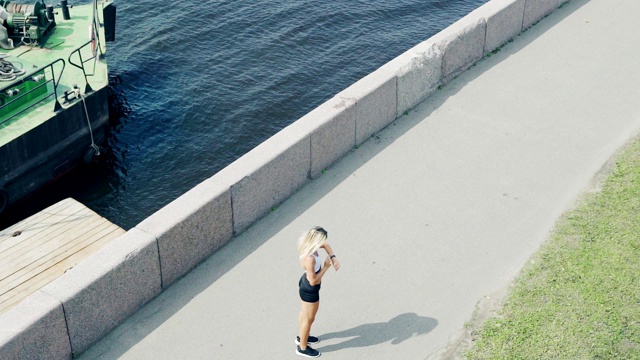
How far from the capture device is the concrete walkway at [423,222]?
7812 millimetres

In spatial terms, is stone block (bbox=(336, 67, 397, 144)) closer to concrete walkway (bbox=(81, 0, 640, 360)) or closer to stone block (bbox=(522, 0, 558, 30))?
concrete walkway (bbox=(81, 0, 640, 360))

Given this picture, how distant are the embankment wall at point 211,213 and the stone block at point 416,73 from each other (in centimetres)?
2

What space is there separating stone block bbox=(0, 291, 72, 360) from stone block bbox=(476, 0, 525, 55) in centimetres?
851

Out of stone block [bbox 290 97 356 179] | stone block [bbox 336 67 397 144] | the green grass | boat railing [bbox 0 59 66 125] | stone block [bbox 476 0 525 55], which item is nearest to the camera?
the green grass

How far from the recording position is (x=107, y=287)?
24.7 feet

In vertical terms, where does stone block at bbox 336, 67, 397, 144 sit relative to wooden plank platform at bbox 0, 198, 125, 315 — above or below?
above

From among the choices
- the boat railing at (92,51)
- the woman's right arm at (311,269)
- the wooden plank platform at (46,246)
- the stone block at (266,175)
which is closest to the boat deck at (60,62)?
the boat railing at (92,51)

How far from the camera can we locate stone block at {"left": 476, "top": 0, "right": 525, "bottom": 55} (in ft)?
41.9

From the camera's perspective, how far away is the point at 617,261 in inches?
337

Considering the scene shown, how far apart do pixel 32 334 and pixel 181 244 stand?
6.15 ft

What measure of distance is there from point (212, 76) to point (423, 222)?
1378 centimetres

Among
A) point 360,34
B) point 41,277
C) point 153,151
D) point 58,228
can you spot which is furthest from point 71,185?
point 360,34

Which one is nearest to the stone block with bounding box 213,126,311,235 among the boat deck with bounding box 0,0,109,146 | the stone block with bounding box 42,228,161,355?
the stone block with bounding box 42,228,161,355

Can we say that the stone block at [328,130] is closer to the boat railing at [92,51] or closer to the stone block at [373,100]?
the stone block at [373,100]
